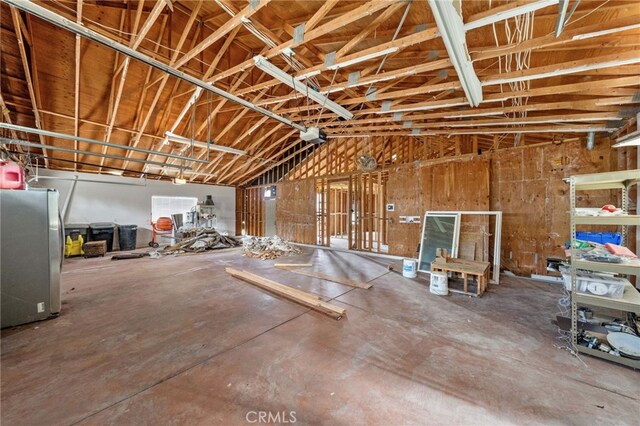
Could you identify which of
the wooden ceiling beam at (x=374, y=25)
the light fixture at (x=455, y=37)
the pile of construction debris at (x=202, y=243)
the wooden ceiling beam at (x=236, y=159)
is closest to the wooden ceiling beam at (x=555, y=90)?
the light fixture at (x=455, y=37)

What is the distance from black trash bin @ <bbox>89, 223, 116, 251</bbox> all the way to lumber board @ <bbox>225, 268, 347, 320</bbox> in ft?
21.2

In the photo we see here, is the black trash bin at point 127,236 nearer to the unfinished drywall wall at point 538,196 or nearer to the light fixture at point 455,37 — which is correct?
the light fixture at point 455,37

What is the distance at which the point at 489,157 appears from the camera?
18.1ft

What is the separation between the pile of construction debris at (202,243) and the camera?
26.4 feet

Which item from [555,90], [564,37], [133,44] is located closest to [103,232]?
[133,44]

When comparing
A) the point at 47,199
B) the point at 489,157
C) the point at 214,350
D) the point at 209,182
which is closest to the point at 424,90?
the point at 489,157

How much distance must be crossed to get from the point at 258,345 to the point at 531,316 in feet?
12.0

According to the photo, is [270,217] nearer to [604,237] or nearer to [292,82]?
[292,82]

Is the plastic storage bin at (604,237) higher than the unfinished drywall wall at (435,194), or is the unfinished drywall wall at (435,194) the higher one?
the unfinished drywall wall at (435,194)

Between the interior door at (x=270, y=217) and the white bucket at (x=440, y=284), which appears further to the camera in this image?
the interior door at (x=270, y=217)

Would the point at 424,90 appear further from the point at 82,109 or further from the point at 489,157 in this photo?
the point at 82,109

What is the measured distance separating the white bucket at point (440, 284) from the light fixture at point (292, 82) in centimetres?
362

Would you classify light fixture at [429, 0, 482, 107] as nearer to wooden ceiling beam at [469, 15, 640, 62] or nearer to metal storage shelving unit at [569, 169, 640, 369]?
wooden ceiling beam at [469, 15, 640, 62]

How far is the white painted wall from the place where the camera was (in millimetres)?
7809
